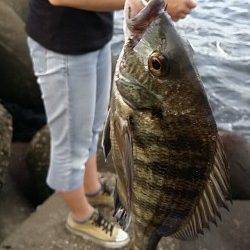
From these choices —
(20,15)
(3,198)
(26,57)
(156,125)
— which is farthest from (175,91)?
(20,15)

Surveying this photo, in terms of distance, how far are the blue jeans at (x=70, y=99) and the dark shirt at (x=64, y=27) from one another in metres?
0.04

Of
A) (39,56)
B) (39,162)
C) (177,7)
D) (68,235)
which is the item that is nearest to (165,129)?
(177,7)

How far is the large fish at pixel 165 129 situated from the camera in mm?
1683

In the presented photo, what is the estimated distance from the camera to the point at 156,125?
1.70 meters

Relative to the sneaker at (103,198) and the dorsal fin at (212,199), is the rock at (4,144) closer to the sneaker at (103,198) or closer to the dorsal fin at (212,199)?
the sneaker at (103,198)

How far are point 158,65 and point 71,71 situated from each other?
1102 millimetres

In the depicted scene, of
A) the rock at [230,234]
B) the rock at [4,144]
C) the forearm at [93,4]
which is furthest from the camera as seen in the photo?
the rock at [4,144]

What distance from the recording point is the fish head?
1669mm

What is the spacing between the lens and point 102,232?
11.4 feet

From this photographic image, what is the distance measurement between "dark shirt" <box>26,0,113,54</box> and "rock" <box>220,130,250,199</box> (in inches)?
73.5

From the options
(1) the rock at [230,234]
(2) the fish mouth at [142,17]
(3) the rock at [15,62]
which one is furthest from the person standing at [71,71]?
(3) the rock at [15,62]

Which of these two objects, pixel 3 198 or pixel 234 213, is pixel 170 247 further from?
pixel 3 198

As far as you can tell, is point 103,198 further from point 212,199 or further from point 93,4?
point 212,199

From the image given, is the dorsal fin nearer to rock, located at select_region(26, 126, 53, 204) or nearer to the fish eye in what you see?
the fish eye
